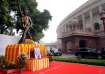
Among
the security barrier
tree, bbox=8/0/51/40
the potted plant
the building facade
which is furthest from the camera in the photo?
the building facade

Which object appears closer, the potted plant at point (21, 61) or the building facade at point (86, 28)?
the potted plant at point (21, 61)

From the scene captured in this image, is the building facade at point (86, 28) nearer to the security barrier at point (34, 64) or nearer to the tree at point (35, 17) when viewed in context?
the tree at point (35, 17)

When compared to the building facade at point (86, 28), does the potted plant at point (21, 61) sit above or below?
below

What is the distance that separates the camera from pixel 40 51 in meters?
15.1

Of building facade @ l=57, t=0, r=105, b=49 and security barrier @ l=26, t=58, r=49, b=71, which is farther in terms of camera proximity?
building facade @ l=57, t=0, r=105, b=49

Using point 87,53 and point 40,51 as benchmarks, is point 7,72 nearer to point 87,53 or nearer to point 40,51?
point 40,51

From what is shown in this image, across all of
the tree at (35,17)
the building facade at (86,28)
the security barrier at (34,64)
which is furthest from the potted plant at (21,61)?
the building facade at (86,28)

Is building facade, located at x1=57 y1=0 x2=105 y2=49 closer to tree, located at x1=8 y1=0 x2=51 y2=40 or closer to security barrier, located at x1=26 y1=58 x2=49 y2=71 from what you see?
tree, located at x1=8 y1=0 x2=51 y2=40

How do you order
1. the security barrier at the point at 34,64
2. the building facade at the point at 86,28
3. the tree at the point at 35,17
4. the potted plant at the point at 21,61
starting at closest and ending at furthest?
the potted plant at the point at 21,61
the security barrier at the point at 34,64
the tree at the point at 35,17
the building facade at the point at 86,28

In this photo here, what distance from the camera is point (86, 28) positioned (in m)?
42.6

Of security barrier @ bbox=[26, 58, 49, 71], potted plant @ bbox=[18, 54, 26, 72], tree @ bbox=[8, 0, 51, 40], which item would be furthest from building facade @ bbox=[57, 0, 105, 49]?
potted plant @ bbox=[18, 54, 26, 72]

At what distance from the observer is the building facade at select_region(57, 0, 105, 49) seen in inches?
1270

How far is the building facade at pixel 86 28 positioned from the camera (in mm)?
32250

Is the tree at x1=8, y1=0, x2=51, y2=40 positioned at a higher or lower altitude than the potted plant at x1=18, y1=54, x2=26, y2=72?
higher
